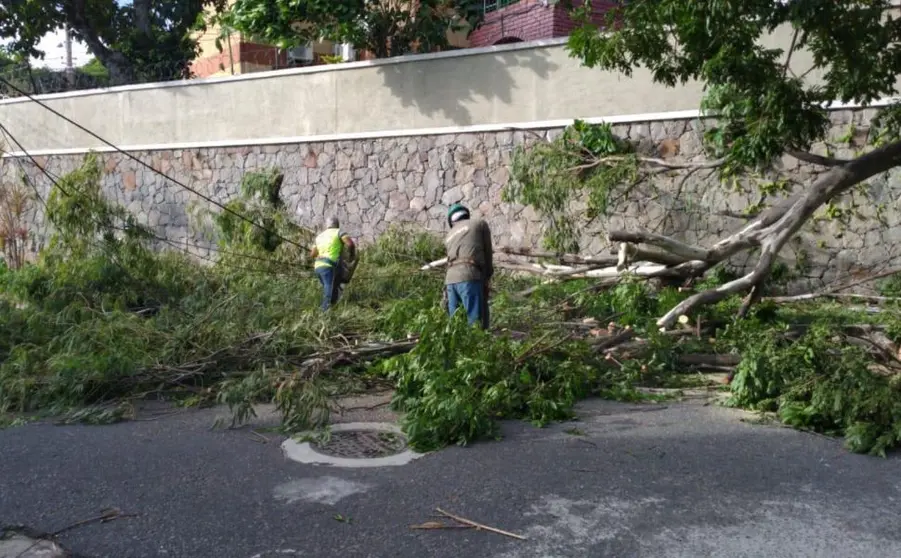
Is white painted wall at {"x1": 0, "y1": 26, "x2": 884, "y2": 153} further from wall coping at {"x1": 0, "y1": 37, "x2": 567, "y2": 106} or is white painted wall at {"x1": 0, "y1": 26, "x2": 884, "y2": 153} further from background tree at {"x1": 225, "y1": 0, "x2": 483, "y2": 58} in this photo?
background tree at {"x1": 225, "y1": 0, "x2": 483, "y2": 58}

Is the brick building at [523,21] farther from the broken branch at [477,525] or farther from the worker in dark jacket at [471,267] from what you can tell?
the broken branch at [477,525]

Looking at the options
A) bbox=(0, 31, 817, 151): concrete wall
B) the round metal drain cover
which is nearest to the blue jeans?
the round metal drain cover

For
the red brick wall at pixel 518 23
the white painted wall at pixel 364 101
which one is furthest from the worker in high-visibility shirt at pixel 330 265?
the red brick wall at pixel 518 23

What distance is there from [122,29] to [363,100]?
10683 millimetres

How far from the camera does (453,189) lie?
1523 centimetres

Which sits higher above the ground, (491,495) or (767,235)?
(767,235)

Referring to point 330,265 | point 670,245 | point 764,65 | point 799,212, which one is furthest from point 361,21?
point 764,65

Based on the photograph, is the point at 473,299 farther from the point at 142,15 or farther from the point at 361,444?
the point at 142,15

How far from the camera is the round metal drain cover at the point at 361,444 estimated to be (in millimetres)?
6430

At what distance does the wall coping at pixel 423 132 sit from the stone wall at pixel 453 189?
0.10 meters

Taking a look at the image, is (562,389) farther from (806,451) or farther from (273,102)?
(273,102)

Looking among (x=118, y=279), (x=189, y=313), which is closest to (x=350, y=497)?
(x=189, y=313)

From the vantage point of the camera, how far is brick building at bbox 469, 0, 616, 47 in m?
21.4

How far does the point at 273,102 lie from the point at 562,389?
38.8ft
